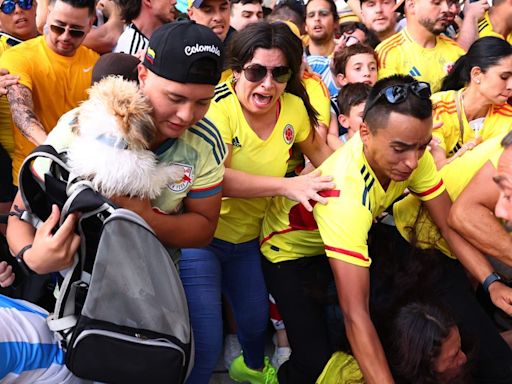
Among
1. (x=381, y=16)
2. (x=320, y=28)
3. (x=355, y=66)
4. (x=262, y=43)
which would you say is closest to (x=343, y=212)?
(x=262, y=43)

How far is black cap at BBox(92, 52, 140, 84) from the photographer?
245cm

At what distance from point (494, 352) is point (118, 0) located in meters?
3.27

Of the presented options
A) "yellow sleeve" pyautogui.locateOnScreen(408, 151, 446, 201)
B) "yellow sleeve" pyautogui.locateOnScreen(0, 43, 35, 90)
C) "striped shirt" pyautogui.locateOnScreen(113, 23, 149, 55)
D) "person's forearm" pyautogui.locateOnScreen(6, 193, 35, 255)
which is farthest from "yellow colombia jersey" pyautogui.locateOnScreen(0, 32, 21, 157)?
"yellow sleeve" pyautogui.locateOnScreen(408, 151, 446, 201)

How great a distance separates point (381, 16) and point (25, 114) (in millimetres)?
3336

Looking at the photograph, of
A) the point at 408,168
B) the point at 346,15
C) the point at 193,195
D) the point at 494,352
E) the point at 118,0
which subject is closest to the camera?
the point at 193,195

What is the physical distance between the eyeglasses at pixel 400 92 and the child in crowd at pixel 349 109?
1.32m

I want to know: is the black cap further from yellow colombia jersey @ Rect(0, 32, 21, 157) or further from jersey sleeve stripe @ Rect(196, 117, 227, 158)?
yellow colombia jersey @ Rect(0, 32, 21, 157)

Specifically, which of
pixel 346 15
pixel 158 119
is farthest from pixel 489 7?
pixel 158 119

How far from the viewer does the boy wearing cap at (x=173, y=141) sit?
2.10 metres

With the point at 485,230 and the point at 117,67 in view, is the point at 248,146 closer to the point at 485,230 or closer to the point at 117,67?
the point at 117,67

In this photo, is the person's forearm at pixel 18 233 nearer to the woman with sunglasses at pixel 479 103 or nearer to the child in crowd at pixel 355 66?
the woman with sunglasses at pixel 479 103

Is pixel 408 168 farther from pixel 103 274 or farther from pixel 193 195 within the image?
pixel 103 274

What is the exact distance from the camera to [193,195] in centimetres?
248

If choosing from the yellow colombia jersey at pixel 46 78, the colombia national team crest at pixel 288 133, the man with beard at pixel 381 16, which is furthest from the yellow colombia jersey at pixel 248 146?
the man with beard at pixel 381 16
